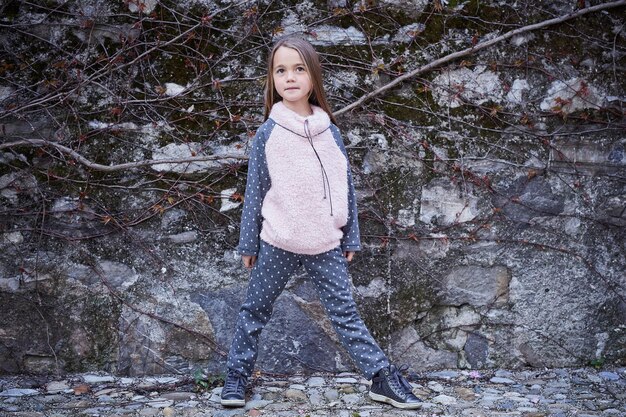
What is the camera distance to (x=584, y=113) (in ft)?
10.3

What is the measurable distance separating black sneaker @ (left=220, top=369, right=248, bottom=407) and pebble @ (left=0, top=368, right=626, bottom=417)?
0.03 m

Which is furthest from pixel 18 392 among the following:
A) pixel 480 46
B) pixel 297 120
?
pixel 480 46

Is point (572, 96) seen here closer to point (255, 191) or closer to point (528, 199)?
point (528, 199)

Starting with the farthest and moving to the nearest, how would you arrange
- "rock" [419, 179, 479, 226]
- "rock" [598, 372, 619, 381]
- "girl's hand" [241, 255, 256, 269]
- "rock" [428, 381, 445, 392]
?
1. "rock" [419, 179, 479, 226]
2. "rock" [598, 372, 619, 381]
3. "rock" [428, 381, 445, 392]
4. "girl's hand" [241, 255, 256, 269]

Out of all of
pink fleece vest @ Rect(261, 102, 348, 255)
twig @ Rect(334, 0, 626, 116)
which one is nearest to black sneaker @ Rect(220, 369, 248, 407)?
pink fleece vest @ Rect(261, 102, 348, 255)

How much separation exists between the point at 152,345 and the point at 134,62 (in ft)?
4.17

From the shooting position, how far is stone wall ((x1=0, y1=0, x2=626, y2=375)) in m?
3.03

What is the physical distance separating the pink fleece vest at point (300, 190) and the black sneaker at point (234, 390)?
0.58 m

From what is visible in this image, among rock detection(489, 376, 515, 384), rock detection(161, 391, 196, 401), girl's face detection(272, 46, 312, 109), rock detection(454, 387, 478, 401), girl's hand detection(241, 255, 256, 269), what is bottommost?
rock detection(161, 391, 196, 401)

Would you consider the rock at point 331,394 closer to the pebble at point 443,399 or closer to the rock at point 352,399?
the rock at point 352,399

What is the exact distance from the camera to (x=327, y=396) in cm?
283

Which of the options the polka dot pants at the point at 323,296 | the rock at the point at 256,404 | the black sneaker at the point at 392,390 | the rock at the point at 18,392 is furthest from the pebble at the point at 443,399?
the rock at the point at 18,392

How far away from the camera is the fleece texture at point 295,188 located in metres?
2.58

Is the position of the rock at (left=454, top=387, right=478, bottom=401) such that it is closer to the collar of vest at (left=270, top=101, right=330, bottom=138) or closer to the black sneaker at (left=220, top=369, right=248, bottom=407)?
the black sneaker at (left=220, top=369, right=248, bottom=407)
